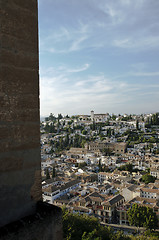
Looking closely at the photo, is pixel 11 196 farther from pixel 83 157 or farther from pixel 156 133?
pixel 156 133

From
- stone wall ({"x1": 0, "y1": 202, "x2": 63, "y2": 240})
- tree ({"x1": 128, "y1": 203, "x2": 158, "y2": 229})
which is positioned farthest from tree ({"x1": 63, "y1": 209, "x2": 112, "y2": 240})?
stone wall ({"x1": 0, "y1": 202, "x2": 63, "y2": 240})

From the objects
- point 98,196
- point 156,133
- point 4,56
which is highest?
point 4,56

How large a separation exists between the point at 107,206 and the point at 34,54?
43.1 feet

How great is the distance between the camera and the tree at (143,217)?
11.4 m

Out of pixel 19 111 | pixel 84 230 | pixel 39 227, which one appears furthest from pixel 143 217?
pixel 19 111

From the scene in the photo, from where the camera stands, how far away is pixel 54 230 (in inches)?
50.0

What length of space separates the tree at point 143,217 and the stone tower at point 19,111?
1178cm

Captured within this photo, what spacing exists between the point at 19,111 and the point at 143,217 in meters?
12.2

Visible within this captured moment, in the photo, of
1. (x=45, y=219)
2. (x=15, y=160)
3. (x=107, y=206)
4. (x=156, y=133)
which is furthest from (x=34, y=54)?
(x=156, y=133)

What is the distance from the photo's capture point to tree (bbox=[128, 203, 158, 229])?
11398mm

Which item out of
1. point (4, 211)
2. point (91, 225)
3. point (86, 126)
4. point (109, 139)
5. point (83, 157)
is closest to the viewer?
point (4, 211)

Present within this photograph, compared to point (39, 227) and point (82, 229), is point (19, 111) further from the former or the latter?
point (82, 229)

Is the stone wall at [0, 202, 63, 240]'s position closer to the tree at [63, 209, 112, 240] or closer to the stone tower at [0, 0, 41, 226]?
the stone tower at [0, 0, 41, 226]

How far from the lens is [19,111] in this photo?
1224 millimetres
